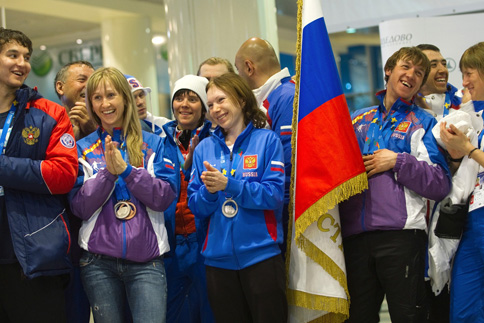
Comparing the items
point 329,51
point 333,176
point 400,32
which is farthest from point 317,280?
point 400,32

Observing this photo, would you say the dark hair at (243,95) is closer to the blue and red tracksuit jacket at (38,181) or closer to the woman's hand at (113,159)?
the woman's hand at (113,159)

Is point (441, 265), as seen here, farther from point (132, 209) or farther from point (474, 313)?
point (132, 209)

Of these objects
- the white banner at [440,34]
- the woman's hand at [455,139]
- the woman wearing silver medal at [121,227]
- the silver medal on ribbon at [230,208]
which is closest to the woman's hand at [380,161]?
the woman's hand at [455,139]

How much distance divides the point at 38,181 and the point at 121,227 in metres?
0.44

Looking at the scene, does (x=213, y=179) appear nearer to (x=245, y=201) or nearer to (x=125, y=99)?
(x=245, y=201)

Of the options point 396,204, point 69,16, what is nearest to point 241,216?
point 396,204

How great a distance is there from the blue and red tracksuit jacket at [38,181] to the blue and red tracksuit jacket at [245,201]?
63cm

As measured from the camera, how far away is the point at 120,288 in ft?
9.48

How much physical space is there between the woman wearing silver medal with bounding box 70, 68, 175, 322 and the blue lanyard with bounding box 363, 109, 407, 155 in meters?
1.06

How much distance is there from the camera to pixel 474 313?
9.55 feet

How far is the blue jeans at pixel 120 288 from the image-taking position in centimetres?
283

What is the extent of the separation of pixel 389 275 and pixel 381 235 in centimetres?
20

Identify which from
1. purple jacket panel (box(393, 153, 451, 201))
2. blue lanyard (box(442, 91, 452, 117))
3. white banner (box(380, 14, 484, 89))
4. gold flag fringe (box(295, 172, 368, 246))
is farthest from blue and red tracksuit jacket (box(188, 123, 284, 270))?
white banner (box(380, 14, 484, 89))

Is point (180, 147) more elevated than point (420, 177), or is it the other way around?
point (180, 147)
